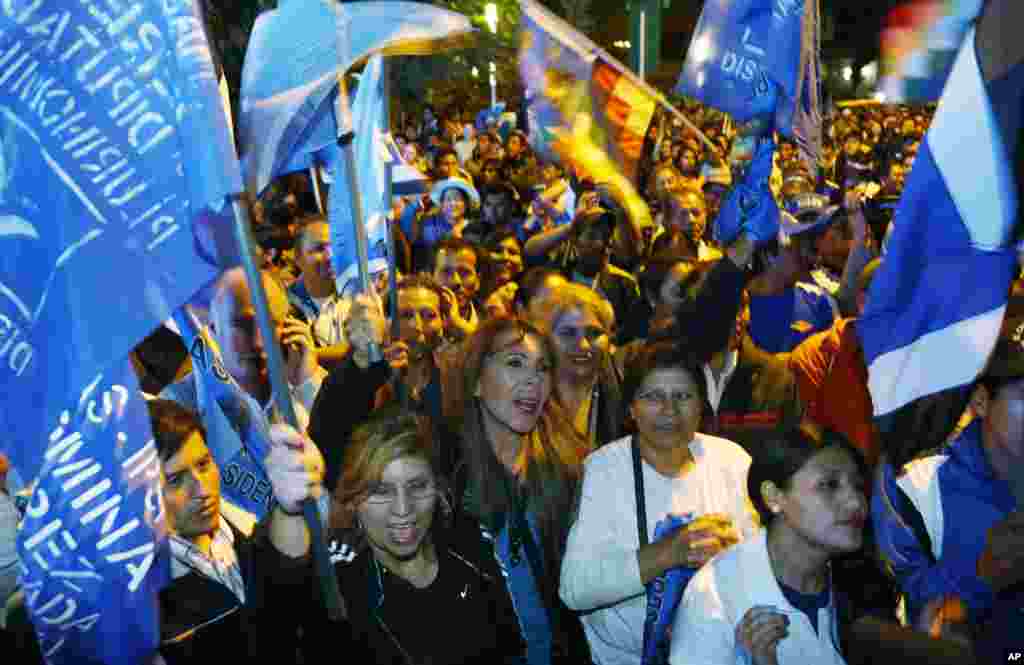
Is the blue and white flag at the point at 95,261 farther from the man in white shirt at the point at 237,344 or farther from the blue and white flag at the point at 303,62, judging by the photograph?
the blue and white flag at the point at 303,62

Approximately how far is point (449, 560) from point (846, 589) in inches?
49.4

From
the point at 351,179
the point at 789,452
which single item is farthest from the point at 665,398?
the point at 351,179

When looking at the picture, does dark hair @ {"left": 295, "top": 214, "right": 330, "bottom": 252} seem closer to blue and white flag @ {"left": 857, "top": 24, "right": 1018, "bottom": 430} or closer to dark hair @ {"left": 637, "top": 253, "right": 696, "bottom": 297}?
dark hair @ {"left": 637, "top": 253, "right": 696, "bottom": 297}

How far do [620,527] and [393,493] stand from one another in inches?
29.7

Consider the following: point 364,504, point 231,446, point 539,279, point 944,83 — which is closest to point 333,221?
point 539,279

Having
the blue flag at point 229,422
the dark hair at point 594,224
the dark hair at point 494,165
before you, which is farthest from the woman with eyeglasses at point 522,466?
the dark hair at point 494,165

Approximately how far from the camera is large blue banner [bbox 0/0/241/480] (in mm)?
2469

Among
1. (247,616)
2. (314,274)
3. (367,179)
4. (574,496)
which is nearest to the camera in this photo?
(247,616)

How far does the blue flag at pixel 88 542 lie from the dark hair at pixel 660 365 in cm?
173

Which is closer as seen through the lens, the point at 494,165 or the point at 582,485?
the point at 582,485

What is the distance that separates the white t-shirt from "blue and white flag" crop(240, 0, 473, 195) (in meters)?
1.41

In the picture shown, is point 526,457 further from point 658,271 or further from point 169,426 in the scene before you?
point 658,271

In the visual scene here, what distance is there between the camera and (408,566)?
2996 mm

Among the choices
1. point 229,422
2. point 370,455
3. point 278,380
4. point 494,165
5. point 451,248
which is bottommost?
point 370,455
